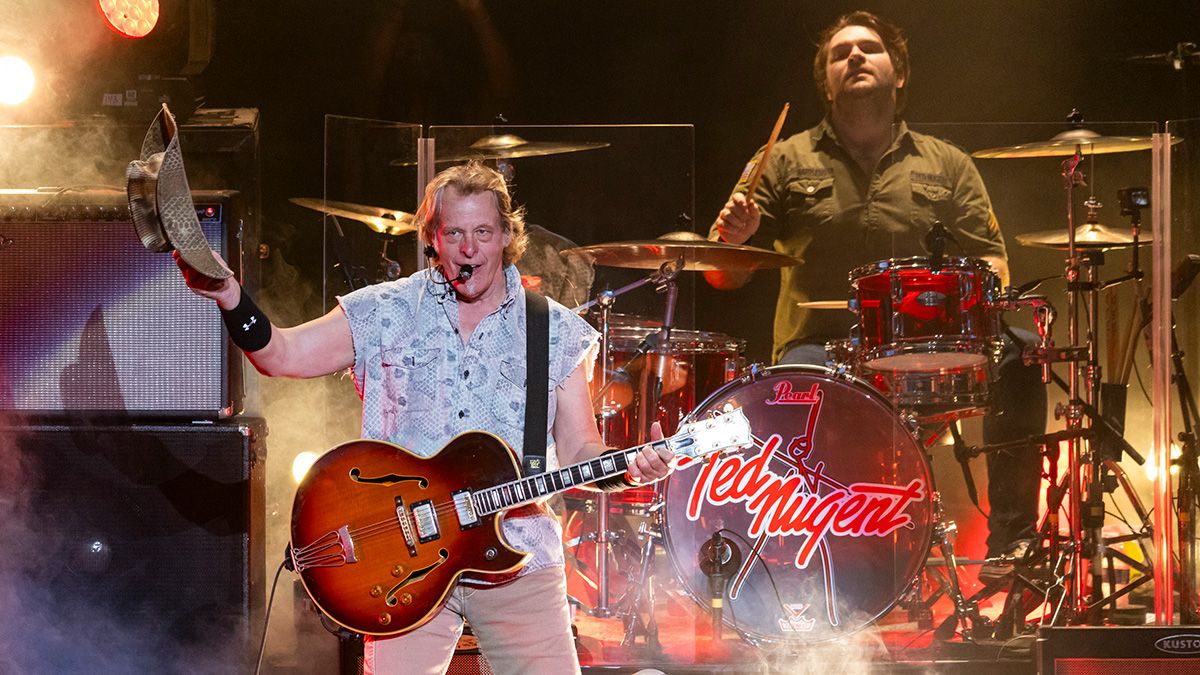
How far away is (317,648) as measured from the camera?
4828 millimetres

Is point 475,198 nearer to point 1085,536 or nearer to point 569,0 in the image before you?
point 1085,536

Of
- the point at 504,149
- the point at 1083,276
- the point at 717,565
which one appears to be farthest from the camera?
the point at 504,149

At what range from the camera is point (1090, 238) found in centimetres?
474

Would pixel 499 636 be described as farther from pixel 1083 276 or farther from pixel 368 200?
pixel 1083 276

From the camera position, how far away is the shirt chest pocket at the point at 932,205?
15.5ft

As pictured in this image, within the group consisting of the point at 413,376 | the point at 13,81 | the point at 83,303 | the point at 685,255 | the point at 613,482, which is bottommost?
the point at 613,482

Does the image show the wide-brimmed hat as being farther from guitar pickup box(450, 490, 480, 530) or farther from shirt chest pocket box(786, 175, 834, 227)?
shirt chest pocket box(786, 175, 834, 227)

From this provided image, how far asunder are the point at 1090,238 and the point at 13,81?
14.0 ft

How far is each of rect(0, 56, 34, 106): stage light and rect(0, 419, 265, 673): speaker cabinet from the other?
51.2 inches

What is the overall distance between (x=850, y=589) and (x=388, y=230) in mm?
2681

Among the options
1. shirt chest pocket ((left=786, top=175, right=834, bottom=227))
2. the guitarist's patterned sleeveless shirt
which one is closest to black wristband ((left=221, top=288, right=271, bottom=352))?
the guitarist's patterned sleeveless shirt

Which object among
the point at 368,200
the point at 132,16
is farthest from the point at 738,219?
the point at 132,16

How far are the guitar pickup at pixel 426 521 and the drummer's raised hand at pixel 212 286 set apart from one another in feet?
2.30

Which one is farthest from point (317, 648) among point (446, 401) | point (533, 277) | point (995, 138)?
point (995, 138)
